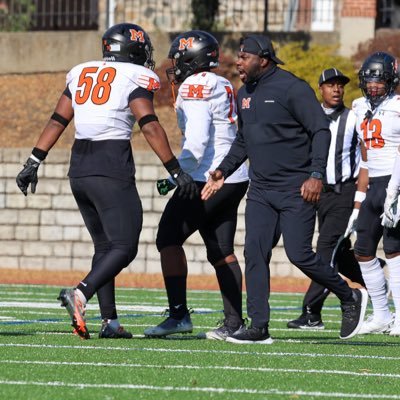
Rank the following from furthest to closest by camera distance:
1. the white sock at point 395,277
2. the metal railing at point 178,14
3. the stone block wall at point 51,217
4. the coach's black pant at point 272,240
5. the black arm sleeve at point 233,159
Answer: the metal railing at point 178,14, the stone block wall at point 51,217, the white sock at point 395,277, the black arm sleeve at point 233,159, the coach's black pant at point 272,240

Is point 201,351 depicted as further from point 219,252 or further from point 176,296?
point 219,252

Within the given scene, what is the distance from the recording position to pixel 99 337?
9.80 metres

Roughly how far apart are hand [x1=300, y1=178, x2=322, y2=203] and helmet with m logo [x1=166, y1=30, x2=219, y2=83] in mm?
1360

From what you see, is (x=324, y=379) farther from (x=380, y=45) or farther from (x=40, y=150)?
(x=380, y=45)

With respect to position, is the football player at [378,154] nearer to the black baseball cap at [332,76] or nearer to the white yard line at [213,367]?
the black baseball cap at [332,76]

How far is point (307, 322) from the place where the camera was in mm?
11797

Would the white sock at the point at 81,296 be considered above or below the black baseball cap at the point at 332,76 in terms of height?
below

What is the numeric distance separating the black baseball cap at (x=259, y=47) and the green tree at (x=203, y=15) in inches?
635

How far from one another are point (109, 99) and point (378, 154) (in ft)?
8.05

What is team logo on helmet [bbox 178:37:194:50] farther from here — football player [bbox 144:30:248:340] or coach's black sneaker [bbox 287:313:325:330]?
coach's black sneaker [bbox 287:313:325:330]

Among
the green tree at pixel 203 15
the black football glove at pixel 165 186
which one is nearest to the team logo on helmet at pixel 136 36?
the black football glove at pixel 165 186

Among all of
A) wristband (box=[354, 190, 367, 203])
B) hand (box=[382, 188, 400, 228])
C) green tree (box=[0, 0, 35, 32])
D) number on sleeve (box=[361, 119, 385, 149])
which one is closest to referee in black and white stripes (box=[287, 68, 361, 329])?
wristband (box=[354, 190, 367, 203])

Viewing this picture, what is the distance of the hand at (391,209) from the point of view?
35.0 ft

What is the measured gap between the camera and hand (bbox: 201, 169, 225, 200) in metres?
9.69
